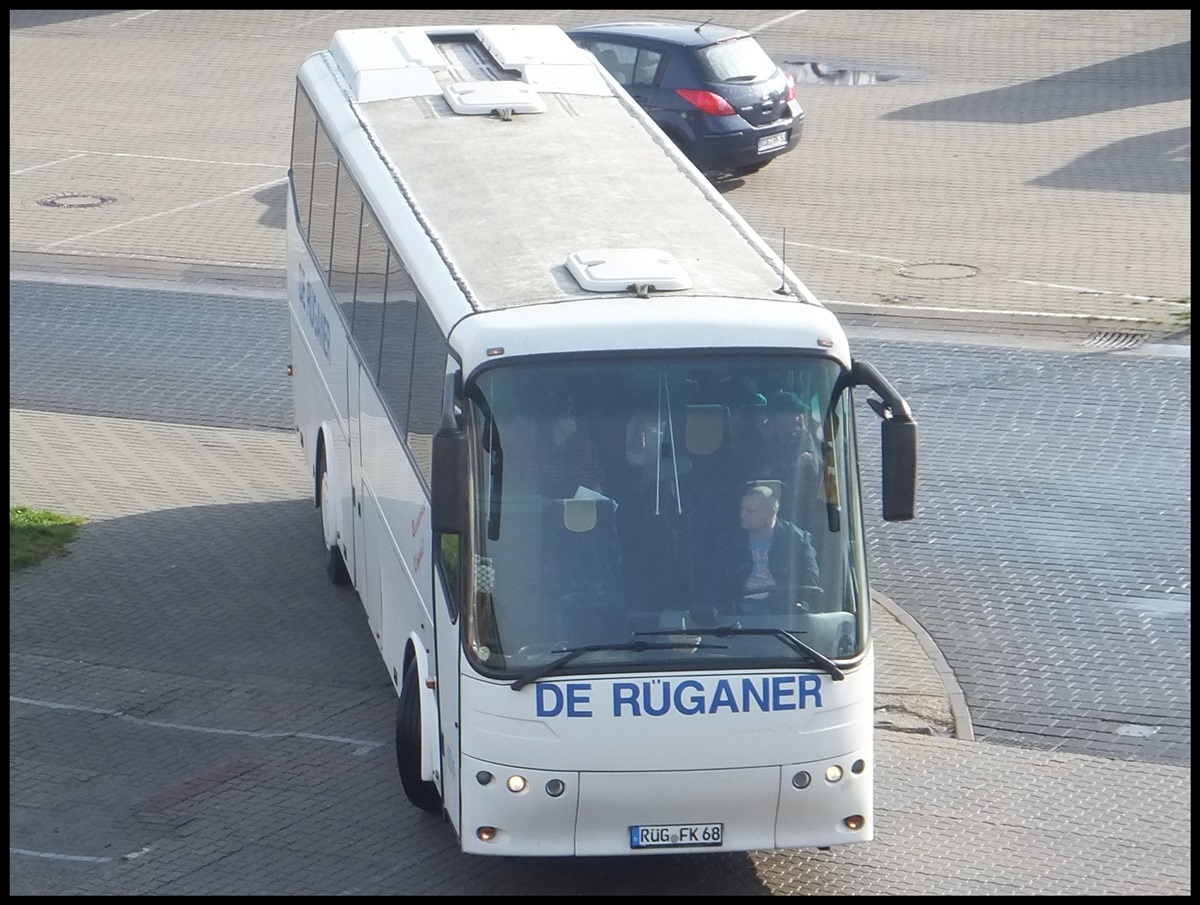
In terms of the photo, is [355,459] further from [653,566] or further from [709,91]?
[709,91]

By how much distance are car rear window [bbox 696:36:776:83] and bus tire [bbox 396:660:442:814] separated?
15654 millimetres

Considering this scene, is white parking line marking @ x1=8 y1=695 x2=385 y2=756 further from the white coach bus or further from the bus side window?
the white coach bus

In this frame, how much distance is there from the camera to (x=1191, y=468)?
15.1 metres

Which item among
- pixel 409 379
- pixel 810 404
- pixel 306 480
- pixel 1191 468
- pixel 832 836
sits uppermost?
pixel 810 404

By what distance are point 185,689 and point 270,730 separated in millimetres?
889

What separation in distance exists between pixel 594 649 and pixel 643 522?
594 millimetres

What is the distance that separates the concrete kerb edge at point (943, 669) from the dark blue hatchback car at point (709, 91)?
11789 mm

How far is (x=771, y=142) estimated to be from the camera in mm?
24219

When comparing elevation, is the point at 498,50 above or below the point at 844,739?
above

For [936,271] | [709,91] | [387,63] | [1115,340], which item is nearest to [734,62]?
[709,91]

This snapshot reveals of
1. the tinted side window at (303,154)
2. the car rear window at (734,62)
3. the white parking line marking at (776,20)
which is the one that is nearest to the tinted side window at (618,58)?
→ the car rear window at (734,62)

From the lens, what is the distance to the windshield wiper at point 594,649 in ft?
26.4

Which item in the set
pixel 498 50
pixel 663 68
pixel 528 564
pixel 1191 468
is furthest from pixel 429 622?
pixel 663 68

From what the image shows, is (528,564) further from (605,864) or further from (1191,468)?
(1191,468)
